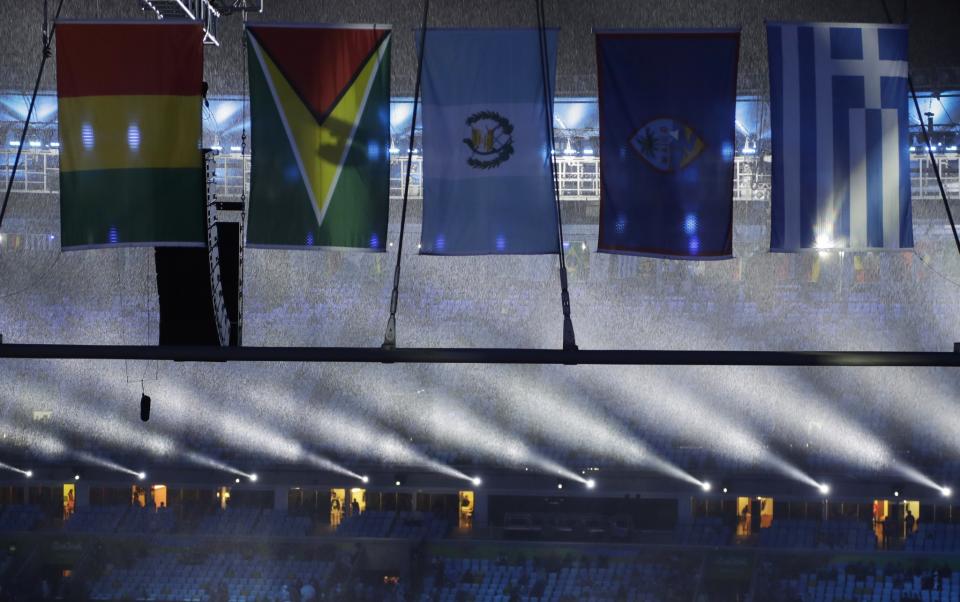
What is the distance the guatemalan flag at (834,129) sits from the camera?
742cm

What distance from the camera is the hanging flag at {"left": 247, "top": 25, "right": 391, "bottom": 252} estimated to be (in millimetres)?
7336

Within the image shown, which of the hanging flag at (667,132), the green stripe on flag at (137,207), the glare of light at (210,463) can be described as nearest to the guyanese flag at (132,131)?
the green stripe on flag at (137,207)

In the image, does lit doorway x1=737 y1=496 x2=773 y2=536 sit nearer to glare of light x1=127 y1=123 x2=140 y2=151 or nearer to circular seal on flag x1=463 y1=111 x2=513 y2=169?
circular seal on flag x1=463 y1=111 x2=513 y2=169

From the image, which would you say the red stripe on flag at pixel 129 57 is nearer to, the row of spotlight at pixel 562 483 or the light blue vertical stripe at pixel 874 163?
the light blue vertical stripe at pixel 874 163

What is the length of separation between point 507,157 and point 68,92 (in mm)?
2691

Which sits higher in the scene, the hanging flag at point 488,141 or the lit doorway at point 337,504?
the hanging flag at point 488,141

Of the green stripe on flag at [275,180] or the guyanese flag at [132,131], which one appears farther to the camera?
the green stripe on flag at [275,180]

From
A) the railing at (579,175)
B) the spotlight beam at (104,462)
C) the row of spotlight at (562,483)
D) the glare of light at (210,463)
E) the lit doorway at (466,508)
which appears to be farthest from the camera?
the railing at (579,175)

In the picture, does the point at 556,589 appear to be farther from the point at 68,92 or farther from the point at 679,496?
the point at 68,92

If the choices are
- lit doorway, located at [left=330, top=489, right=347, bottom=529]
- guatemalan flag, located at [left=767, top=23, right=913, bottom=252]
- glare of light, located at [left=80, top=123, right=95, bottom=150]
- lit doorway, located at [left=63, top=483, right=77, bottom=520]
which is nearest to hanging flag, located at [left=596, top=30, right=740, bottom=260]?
guatemalan flag, located at [left=767, top=23, right=913, bottom=252]

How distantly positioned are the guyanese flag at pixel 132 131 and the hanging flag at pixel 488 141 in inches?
57.8

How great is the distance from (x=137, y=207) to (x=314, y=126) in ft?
3.84

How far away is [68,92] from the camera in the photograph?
284 inches

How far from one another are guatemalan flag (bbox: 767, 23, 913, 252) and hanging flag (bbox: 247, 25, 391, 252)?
8.09 feet
